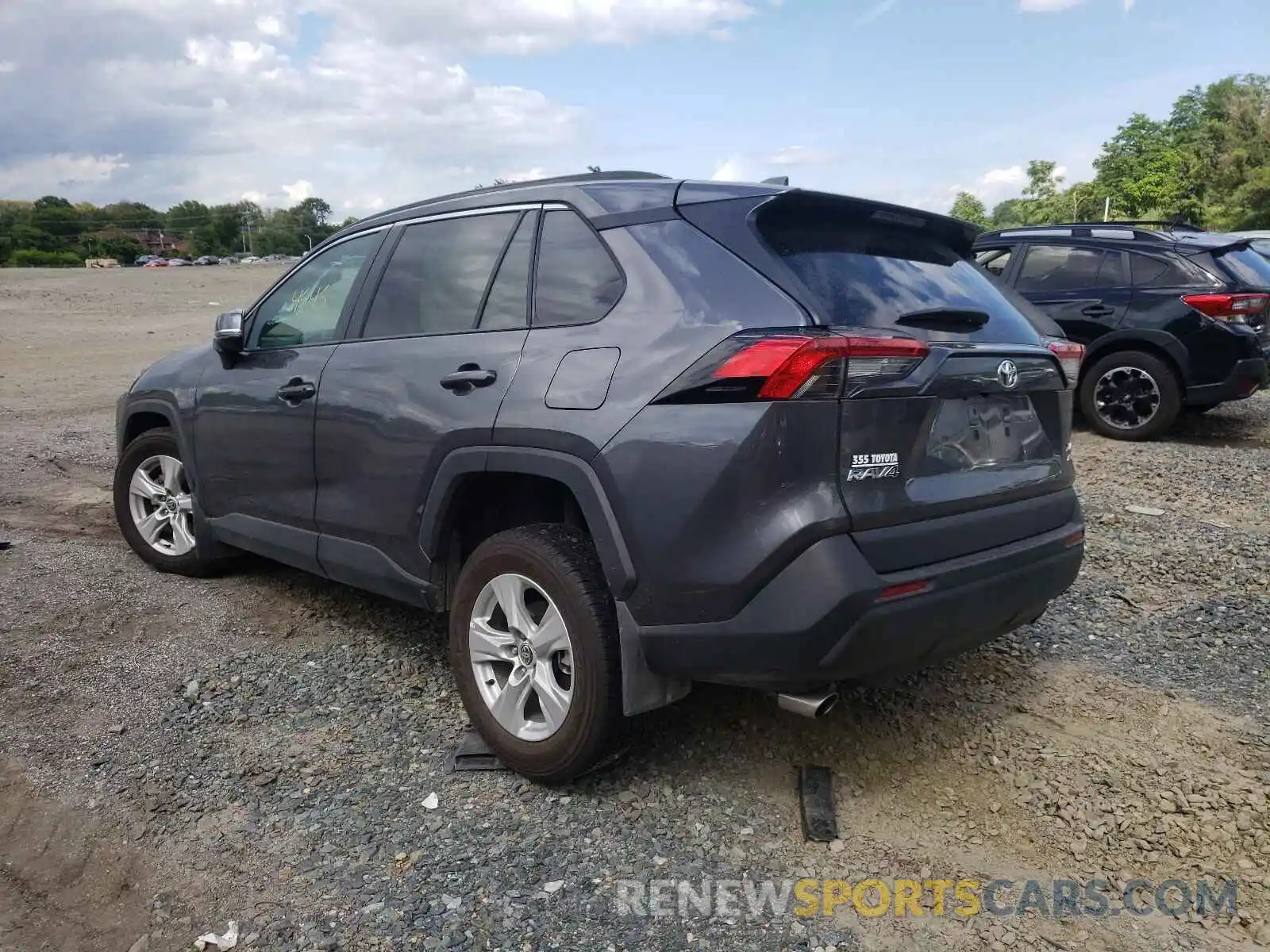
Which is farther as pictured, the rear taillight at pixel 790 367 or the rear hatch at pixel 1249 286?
the rear hatch at pixel 1249 286

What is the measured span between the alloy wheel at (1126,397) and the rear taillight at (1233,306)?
680mm

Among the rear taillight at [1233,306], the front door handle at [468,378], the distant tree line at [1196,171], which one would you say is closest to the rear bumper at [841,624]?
Result: the front door handle at [468,378]

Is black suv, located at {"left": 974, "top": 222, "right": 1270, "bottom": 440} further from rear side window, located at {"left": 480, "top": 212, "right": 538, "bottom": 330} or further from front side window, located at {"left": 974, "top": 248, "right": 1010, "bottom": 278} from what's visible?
rear side window, located at {"left": 480, "top": 212, "right": 538, "bottom": 330}

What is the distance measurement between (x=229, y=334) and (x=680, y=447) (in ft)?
8.93

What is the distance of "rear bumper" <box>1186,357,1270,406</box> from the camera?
7.81 metres

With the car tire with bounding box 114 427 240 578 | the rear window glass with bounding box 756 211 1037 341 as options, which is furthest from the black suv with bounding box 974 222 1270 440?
the car tire with bounding box 114 427 240 578

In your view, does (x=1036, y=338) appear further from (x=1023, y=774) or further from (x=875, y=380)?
(x=1023, y=774)

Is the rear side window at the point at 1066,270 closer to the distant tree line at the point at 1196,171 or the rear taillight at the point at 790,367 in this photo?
the rear taillight at the point at 790,367

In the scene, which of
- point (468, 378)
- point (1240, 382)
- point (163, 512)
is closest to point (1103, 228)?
point (1240, 382)

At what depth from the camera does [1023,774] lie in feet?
10.3

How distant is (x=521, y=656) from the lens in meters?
3.07

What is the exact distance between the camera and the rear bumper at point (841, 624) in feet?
8.13

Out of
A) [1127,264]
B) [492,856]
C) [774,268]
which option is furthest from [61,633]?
[1127,264]

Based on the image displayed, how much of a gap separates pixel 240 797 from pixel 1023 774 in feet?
8.27
